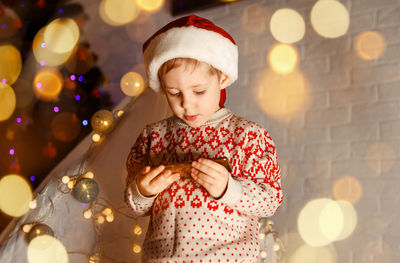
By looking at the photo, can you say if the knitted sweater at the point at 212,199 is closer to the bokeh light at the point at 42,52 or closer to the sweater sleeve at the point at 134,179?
the sweater sleeve at the point at 134,179

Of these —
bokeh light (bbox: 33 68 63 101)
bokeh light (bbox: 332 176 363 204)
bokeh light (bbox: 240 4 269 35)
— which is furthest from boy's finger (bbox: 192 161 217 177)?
bokeh light (bbox: 33 68 63 101)

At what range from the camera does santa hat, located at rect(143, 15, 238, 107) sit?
909mm

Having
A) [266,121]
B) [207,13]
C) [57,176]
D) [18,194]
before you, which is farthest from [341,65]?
[18,194]

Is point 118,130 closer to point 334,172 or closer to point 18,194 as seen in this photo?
point 18,194

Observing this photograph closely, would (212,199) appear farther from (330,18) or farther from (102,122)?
(330,18)

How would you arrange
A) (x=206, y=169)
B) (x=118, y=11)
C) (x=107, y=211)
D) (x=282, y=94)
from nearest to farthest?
1. (x=206, y=169)
2. (x=107, y=211)
3. (x=282, y=94)
4. (x=118, y=11)

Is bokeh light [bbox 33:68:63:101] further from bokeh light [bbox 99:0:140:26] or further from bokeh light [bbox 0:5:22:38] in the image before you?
bokeh light [bbox 99:0:140:26]

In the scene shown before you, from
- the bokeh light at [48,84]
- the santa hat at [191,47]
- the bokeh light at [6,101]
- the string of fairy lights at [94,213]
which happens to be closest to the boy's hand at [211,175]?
the santa hat at [191,47]

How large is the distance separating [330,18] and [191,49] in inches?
31.3

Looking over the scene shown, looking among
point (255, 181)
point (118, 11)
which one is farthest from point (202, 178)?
point (118, 11)

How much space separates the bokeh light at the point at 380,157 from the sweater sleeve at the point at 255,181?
56cm

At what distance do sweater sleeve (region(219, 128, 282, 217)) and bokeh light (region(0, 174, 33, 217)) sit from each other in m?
0.96

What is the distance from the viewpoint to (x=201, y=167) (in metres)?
0.82

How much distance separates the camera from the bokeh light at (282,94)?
1.53 meters
